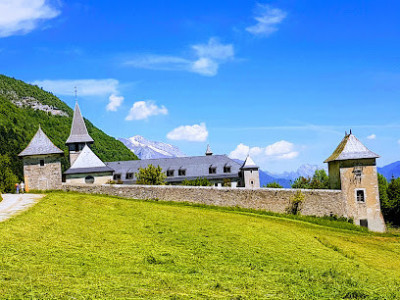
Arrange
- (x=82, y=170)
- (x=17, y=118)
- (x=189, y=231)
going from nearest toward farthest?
(x=189, y=231)
(x=82, y=170)
(x=17, y=118)

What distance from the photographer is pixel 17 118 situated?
118m

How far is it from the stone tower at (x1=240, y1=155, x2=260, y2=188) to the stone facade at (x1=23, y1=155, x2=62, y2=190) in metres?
32.0

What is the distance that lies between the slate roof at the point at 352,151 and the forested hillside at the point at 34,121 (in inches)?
2480

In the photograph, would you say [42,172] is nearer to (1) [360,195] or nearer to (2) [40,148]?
(2) [40,148]

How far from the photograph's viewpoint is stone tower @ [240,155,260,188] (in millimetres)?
64438

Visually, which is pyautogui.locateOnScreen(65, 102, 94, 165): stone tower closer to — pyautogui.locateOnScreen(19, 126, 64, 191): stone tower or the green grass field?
pyautogui.locateOnScreen(19, 126, 64, 191): stone tower

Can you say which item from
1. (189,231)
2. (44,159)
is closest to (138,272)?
(189,231)

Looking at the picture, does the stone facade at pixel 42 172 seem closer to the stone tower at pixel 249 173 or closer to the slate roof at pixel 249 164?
the stone tower at pixel 249 173

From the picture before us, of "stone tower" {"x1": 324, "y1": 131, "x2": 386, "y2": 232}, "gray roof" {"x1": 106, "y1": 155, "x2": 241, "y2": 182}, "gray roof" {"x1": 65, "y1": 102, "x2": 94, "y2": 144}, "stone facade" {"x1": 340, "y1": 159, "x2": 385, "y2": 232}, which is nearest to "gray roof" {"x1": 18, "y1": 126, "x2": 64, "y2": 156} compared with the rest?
"gray roof" {"x1": 65, "y1": 102, "x2": 94, "y2": 144}

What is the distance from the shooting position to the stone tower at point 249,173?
64438 mm

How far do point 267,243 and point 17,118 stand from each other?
112691mm

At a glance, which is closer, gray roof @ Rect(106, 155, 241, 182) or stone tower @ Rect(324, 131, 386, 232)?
stone tower @ Rect(324, 131, 386, 232)

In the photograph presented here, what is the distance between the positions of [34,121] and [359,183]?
102m

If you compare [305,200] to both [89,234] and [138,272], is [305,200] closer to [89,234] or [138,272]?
[89,234]
